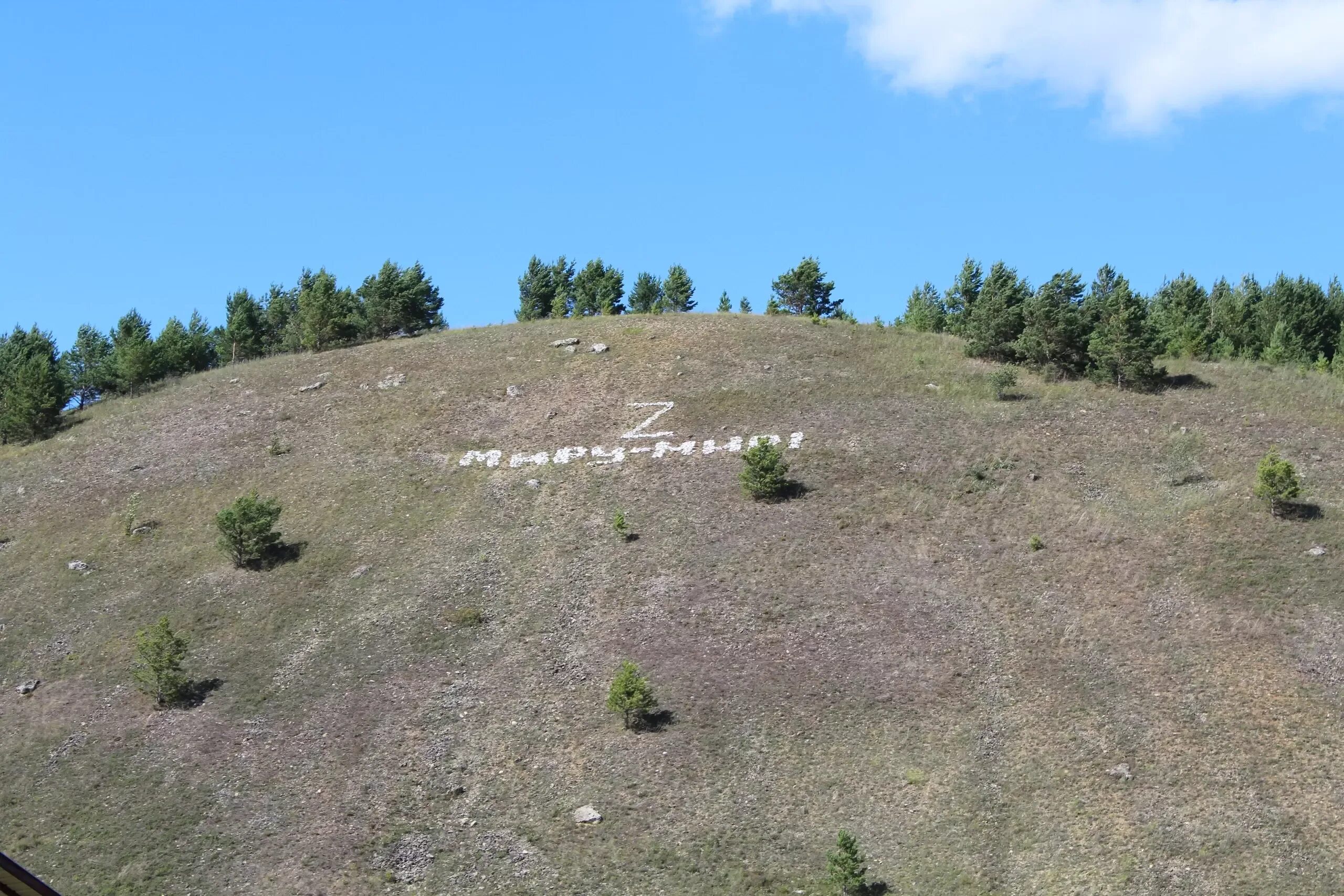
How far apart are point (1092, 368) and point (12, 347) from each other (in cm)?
7261

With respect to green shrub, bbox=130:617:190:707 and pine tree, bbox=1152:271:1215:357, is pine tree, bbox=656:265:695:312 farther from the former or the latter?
green shrub, bbox=130:617:190:707

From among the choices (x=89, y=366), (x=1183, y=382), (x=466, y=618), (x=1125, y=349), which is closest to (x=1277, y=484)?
(x=1125, y=349)

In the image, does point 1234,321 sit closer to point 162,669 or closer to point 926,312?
point 926,312

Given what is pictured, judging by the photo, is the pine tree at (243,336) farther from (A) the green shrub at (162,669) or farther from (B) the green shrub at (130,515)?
(A) the green shrub at (162,669)

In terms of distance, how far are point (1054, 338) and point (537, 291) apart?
4822cm

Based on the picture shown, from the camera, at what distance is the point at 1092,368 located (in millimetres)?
66875

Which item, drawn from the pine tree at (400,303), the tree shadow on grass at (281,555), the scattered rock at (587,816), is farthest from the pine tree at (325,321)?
the scattered rock at (587,816)

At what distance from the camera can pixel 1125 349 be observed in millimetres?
64625

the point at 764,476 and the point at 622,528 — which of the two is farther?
the point at 764,476

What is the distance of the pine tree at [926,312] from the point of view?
88.3 metres

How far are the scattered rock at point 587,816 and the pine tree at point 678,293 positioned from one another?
65.2 m

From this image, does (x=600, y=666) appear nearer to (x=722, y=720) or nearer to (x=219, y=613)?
(x=722, y=720)

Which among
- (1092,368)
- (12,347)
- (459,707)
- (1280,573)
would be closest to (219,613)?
(459,707)

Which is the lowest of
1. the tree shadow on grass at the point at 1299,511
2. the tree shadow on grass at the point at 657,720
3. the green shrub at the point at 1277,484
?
the tree shadow on grass at the point at 657,720
